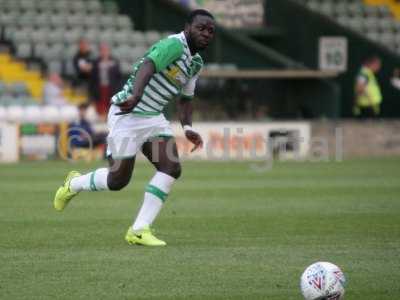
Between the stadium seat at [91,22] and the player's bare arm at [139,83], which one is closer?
the player's bare arm at [139,83]

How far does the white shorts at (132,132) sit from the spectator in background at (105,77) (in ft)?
50.3

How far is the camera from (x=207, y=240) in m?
10.2

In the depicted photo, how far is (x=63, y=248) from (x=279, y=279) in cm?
242

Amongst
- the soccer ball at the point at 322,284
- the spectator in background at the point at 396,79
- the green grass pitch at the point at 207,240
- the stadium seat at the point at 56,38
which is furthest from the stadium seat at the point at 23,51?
the soccer ball at the point at 322,284

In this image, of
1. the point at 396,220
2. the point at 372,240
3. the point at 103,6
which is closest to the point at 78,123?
the point at 103,6

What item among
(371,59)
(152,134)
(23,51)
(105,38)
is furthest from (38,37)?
(152,134)

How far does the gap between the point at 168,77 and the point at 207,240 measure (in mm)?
1556

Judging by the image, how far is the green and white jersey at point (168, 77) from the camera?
31.4ft

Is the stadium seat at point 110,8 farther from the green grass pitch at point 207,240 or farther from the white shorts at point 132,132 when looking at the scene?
the white shorts at point 132,132

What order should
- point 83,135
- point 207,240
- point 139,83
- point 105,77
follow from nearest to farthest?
point 139,83 < point 207,240 < point 83,135 < point 105,77

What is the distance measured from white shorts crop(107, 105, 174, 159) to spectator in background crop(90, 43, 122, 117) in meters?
15.3

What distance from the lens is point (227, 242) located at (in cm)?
1002

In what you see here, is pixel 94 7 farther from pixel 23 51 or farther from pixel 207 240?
pixel 207 240

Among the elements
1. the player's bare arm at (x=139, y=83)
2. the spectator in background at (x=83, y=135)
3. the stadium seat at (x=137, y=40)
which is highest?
the player's bare arm at (x=139, y=83)
